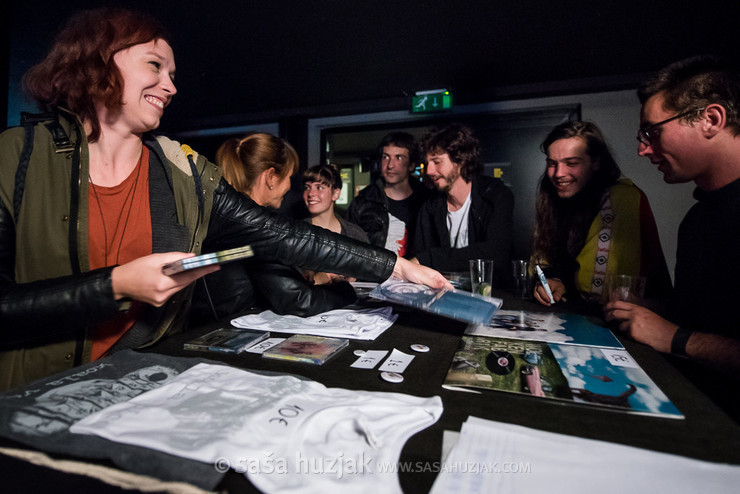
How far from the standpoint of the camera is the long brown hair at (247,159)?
6.59 ft

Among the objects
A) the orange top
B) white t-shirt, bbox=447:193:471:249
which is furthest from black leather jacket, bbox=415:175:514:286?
the orange top

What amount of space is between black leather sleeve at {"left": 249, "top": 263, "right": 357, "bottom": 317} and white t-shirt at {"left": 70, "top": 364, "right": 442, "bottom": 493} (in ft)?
1.91

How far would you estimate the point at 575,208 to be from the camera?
2.16 m

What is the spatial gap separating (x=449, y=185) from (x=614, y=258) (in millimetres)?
1222

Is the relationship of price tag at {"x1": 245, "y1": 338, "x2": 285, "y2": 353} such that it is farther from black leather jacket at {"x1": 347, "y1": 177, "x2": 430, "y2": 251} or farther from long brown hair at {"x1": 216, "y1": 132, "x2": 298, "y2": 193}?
black leather jacket at {"x1": 347, "y1": 177, "x2": 430, "y2": 251}

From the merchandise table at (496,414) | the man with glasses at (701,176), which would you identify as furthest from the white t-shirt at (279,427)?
the man with glasses at (701,176)

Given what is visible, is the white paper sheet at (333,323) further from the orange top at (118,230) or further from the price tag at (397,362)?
the orange top at (118,230)

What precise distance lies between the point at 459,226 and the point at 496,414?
6.97 feet

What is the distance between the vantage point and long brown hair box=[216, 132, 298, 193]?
2.01 meters

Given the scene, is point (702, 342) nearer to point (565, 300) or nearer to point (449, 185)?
point (565, 300)

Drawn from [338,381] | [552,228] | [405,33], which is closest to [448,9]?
[405,33]

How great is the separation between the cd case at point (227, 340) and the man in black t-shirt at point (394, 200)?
6.98 feet

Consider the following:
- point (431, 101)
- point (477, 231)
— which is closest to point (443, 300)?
point (477, 231)

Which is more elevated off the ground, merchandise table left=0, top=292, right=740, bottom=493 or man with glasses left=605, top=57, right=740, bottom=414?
man with glasses left=605, top=57, right=740, bottom=414
